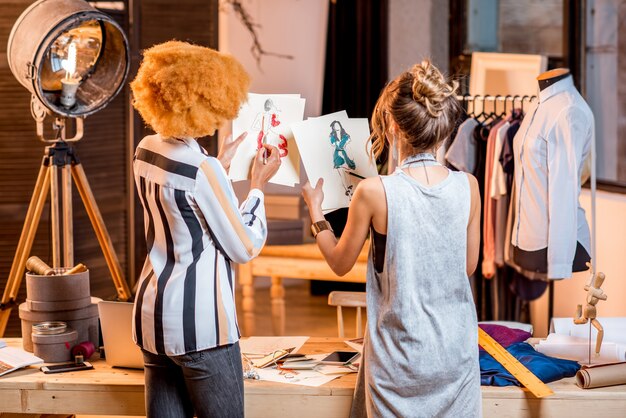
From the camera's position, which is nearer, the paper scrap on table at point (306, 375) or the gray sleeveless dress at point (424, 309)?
the gray sleeveless dress at point (424, 309)

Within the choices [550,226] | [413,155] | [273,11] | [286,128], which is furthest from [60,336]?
[273,11]

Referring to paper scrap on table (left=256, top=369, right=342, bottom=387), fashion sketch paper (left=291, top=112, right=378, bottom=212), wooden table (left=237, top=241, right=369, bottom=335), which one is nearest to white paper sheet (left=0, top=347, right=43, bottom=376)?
paper scrap on table (left=256, top=369, right=342, bottom=387)

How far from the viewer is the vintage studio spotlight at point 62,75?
11.8 feet

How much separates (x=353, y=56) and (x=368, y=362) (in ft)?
16.5

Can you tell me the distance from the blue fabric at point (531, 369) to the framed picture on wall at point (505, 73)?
3122 millimetres

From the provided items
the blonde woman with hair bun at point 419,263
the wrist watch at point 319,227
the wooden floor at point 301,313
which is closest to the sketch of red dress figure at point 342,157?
the wrist watch at point 319,227

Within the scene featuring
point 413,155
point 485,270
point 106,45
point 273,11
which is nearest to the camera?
point 413,155

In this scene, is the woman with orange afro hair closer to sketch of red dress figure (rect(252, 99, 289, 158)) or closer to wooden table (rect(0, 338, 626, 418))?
wooden table (rect(0, 338, 626, 418))

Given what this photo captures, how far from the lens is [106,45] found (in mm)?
3846

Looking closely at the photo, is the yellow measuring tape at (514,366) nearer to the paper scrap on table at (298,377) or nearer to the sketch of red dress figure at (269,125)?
the paper scrap on table at (298,377)

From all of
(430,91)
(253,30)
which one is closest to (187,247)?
(430,91)

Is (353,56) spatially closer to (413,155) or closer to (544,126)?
(544,126)

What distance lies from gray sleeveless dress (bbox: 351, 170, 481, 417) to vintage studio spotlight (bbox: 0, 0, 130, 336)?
1570mm

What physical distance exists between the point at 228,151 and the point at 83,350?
2.52 ft
